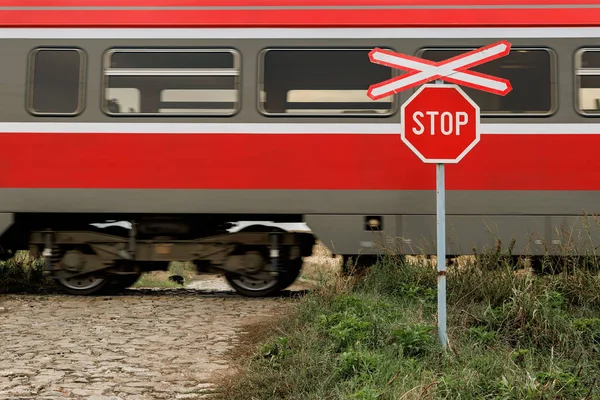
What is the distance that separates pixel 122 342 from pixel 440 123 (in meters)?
3.19

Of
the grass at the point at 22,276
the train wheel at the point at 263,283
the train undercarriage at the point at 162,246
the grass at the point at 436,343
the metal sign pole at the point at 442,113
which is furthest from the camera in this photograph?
the grass at the point at 22,276

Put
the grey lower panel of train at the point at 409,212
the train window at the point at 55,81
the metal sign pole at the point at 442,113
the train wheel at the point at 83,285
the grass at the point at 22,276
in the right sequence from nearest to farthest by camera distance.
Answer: the metal sign pole at the point at 442,113, the grey lower panel of train at the point at 409,212, the train window at the point at 55,81, the train wheel at the point at 83,285, the grass at the point at 22,276

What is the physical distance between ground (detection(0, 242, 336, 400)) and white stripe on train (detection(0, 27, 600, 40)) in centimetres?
→ 260

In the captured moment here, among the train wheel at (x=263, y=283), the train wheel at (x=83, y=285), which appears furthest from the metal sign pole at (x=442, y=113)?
the train wheel at (x=83, y=285)

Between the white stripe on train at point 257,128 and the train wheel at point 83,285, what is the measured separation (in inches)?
75.7

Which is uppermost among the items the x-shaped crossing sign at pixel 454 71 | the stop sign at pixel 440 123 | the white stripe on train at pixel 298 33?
the white stripe on train at pixel 298 33

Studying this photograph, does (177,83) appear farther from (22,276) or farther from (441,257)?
(441,257)

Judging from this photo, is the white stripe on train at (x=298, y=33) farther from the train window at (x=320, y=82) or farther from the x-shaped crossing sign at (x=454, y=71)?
the x-shaped crossing sign at (x=454, y=71)

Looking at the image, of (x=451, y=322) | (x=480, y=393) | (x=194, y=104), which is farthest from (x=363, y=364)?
(x=194, y=104)

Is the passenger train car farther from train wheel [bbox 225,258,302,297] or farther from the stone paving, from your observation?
the stone paving

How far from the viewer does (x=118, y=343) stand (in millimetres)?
5504

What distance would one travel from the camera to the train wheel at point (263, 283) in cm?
816
